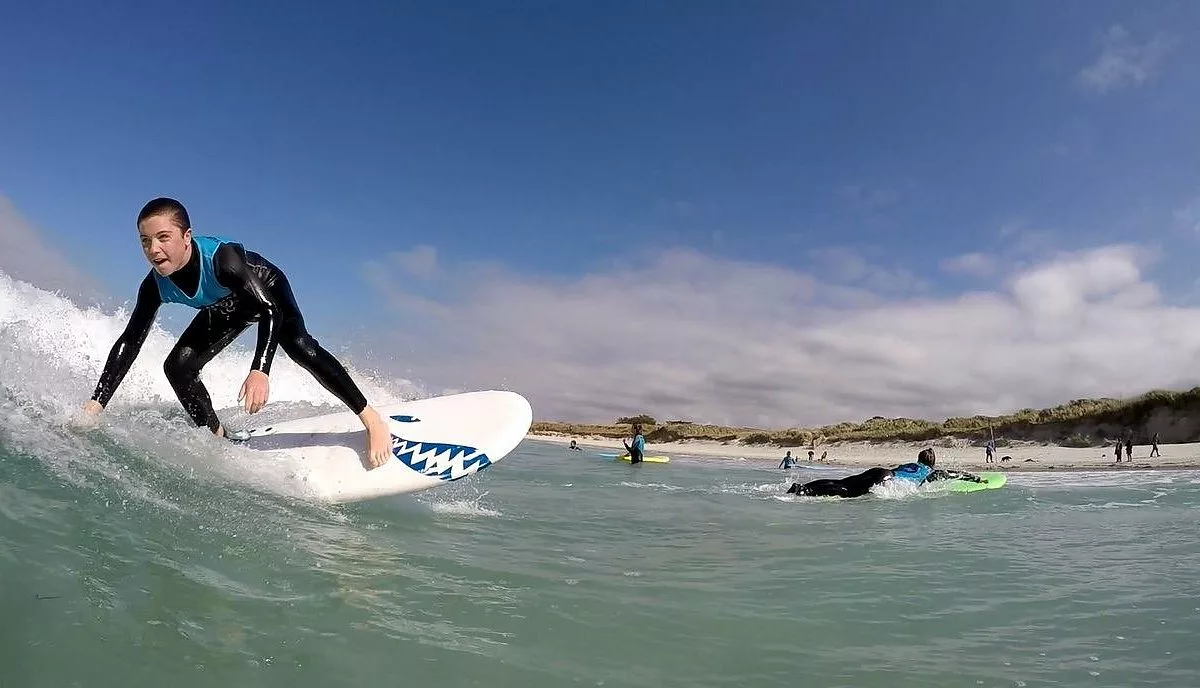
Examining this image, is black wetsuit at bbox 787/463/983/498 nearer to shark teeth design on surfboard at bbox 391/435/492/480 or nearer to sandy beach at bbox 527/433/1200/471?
shark teeth design on surfboard at bbox 391/435/492/480

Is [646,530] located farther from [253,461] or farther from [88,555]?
[88,555]

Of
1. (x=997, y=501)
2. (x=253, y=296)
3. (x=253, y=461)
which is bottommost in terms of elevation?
(x=997, y=501)

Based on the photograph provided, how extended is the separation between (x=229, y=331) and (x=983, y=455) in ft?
123

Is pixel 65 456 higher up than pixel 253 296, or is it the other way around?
pixel 253 296

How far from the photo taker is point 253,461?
5.54 metres

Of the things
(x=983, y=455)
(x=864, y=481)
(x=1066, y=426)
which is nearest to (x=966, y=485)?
(x=864, y=481)

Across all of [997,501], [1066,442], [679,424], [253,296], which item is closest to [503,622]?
[253,296]

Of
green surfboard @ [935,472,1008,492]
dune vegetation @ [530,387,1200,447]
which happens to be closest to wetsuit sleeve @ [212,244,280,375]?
green surfboard @ [935,472,1008,492]

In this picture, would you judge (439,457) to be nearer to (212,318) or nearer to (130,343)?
(212,318)

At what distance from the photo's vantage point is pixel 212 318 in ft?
18.4

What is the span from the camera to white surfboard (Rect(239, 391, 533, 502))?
580 cm

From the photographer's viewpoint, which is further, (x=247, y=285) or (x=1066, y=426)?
(x=1066, y=426)

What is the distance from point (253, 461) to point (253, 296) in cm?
150

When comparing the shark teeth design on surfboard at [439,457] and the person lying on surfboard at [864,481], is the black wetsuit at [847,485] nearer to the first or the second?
the person lying on surfboard at [864,481]
